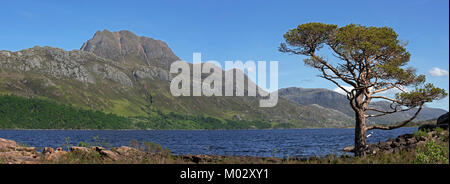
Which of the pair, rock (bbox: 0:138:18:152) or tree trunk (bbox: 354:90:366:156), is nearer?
tree trunk (bbox: 354:90:366:156)

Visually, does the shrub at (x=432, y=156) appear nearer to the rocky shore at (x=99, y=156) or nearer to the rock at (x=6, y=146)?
the rocky shore at (x=99, y=156)

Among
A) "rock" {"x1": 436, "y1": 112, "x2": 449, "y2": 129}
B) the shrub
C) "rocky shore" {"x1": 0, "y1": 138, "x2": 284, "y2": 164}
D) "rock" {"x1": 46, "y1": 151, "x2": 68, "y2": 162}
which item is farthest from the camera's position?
"rock" {"x1": 436, "y1": 112, "x2": 449, "y2": 129}

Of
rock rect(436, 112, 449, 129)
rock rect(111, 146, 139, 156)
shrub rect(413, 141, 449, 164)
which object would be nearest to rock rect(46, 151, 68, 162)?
rock rect(111, 146, 139, 156)

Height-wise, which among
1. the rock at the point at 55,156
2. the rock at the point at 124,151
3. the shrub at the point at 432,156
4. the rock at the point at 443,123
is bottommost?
the rock at the point at 124,151

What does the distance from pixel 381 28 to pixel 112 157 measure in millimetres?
24832

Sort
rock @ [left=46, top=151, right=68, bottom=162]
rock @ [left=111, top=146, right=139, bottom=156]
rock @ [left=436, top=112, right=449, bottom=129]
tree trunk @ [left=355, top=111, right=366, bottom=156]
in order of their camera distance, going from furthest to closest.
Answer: rock @ [left=436, top=112, right=449, bottom=129] < rock @ [left=111, top=146, right=139, bottom=156] < tree trunk @ [left=355, top=111, right=366, bottom=156] < rock @ [left=46, top=151, right=68, bottom=162]

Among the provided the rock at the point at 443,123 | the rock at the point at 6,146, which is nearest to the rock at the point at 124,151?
the rock at the point at 6,146

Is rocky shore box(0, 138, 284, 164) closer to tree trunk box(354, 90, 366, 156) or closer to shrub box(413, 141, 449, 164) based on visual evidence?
tree trunk box(354, 90, 366, 156)

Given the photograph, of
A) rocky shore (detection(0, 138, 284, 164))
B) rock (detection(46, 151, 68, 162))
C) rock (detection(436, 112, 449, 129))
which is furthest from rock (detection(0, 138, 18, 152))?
rock (detection(436, 112, 449, 129))

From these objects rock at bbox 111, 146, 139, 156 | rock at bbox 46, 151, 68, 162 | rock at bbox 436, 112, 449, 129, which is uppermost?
rock at bbox 436, 112, 449, 129

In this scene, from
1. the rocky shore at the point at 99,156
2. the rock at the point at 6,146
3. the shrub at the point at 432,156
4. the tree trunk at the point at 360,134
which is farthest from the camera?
the rock at the point at 6,146

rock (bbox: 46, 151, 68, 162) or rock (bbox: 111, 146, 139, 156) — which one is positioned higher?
rock (bbox: 46, 151, 68, 162)

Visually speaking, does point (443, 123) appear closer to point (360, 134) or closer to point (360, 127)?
point (360, 127)
